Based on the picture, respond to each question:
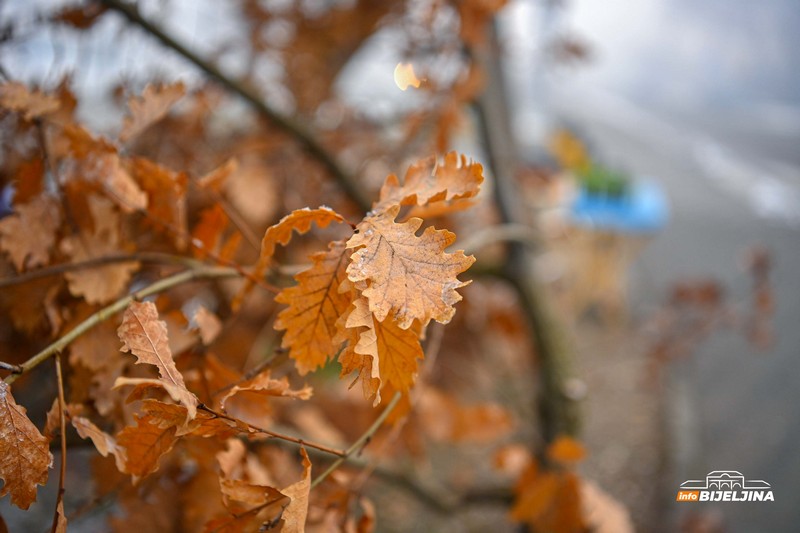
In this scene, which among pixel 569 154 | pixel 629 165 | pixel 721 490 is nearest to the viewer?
pixel 721 490

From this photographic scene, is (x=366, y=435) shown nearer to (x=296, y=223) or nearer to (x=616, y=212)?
(x=296, y=223)

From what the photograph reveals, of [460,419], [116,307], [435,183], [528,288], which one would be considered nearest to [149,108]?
[116,307]

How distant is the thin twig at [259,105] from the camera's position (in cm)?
89

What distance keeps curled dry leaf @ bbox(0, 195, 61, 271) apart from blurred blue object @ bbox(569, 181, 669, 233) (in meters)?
3.29

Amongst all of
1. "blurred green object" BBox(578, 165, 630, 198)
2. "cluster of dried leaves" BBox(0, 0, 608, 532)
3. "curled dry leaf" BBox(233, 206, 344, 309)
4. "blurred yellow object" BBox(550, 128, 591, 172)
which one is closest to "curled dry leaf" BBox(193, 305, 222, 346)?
"cluster of dried leaves" BBox(0, 0, 608, 532)

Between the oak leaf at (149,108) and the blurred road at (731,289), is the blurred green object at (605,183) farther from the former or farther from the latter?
the oak leaf at (149,108)

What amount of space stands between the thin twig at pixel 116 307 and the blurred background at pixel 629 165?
0.34 meters

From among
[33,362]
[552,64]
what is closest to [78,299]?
[33,362]

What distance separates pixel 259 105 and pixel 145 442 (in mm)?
784

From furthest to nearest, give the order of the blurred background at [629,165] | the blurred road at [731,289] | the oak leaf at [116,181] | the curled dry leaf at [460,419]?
the blurred road at [731,289] < the blurred background at [629,165] < the curled dry leaf at [460,419] < the oak leaf at [116,181]

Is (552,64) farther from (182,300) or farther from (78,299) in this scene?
(78,299)

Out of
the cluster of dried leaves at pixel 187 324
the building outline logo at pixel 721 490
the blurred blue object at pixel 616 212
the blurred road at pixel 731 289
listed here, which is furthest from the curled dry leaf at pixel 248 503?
the blurred blue object at pixel 616 212

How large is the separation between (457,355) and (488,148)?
64 centimetres

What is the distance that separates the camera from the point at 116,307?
1.65 feet
